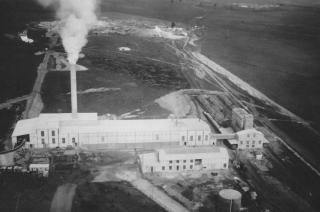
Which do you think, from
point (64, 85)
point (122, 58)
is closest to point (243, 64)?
point (122, 58)

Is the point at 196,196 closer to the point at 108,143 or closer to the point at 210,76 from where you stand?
the point at 108,143

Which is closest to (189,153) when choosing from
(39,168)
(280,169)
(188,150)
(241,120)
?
(188,150)

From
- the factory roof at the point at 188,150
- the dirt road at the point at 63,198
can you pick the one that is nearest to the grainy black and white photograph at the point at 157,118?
the dirt road at the point at 63,198

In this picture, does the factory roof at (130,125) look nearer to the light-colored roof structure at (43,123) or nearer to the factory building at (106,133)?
the factory building at (106,133)

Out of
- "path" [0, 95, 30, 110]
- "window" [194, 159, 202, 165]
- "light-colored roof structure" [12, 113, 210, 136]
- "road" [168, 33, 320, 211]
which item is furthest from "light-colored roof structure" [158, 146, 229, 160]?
"path" [0, 95, 30, 110]

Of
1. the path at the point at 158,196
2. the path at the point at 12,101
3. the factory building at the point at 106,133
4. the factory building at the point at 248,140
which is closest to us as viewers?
the path at the point at 158,196

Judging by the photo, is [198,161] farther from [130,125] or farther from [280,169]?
[130,125]

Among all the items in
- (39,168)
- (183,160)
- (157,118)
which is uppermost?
(157,118)
